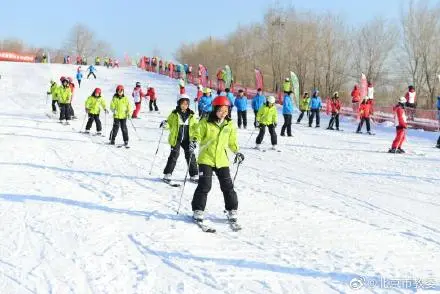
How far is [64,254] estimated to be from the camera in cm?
521

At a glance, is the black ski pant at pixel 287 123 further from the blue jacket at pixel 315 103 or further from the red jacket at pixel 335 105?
the blue jacket at pixel 315 103

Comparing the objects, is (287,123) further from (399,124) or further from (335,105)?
(335,105)

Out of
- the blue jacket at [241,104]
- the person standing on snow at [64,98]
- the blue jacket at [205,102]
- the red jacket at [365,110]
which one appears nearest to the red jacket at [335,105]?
the red jacket at [365,110]

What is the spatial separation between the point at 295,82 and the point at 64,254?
943 inches

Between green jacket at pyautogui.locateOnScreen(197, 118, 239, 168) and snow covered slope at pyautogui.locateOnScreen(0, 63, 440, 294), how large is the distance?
821 mm

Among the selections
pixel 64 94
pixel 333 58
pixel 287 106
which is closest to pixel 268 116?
pixel 287 106

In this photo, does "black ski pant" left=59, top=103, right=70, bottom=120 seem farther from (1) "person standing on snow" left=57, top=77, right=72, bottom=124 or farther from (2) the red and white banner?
(2) the red and white banner

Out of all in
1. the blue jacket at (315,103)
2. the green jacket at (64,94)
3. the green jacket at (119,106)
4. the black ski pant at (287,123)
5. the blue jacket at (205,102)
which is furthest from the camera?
the blue jacket at (315,103)

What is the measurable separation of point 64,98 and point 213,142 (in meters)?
13.3

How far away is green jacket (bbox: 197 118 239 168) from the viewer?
6.34 metres

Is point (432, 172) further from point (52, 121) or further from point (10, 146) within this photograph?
point (52, 121)

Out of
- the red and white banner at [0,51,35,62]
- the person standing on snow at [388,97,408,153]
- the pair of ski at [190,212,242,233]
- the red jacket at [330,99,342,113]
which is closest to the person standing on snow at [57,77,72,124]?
the red jacket at [330,99,342,113]

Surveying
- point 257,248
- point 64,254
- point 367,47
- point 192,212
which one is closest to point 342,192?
point 192,212

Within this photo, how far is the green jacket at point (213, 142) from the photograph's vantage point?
250 inches
